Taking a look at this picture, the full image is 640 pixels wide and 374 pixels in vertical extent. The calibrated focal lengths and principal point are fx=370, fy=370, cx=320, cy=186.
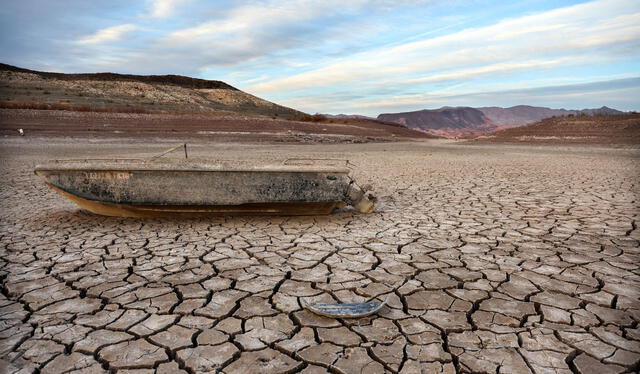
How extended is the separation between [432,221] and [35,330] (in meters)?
3.71

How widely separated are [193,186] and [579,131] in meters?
22.4

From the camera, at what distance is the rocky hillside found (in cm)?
2802

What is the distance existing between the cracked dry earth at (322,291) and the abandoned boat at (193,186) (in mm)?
196

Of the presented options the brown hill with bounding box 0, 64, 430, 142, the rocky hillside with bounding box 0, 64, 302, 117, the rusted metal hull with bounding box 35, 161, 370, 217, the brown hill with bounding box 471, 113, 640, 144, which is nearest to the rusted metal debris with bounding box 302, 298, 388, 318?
the rusted metal hull with bounding box 35, 161, 370, 217

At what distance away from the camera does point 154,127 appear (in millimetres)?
19406

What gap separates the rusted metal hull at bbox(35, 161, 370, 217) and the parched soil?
48.7 ft

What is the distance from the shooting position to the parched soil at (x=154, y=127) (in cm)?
1702

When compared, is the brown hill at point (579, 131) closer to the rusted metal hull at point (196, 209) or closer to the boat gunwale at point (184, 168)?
the rusted metal hull at point (196, 209)

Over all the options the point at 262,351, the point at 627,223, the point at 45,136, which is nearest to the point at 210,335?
the point at 262,351

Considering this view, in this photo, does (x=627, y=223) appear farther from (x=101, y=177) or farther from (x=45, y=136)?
(x=45, y=136)

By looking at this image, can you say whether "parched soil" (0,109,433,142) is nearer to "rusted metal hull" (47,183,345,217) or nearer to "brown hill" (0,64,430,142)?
"brown hill" (0,64,430,142)

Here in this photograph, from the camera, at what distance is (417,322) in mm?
2141

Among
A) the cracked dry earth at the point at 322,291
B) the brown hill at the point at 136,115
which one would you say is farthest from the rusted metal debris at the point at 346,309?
the brown hill at the point at 136,115

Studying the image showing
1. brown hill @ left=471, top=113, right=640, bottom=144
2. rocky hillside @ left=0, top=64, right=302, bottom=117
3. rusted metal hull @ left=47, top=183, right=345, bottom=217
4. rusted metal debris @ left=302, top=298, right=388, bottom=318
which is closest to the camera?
rusted metal debris @ left=302, top=298, right=388, bottom=318
